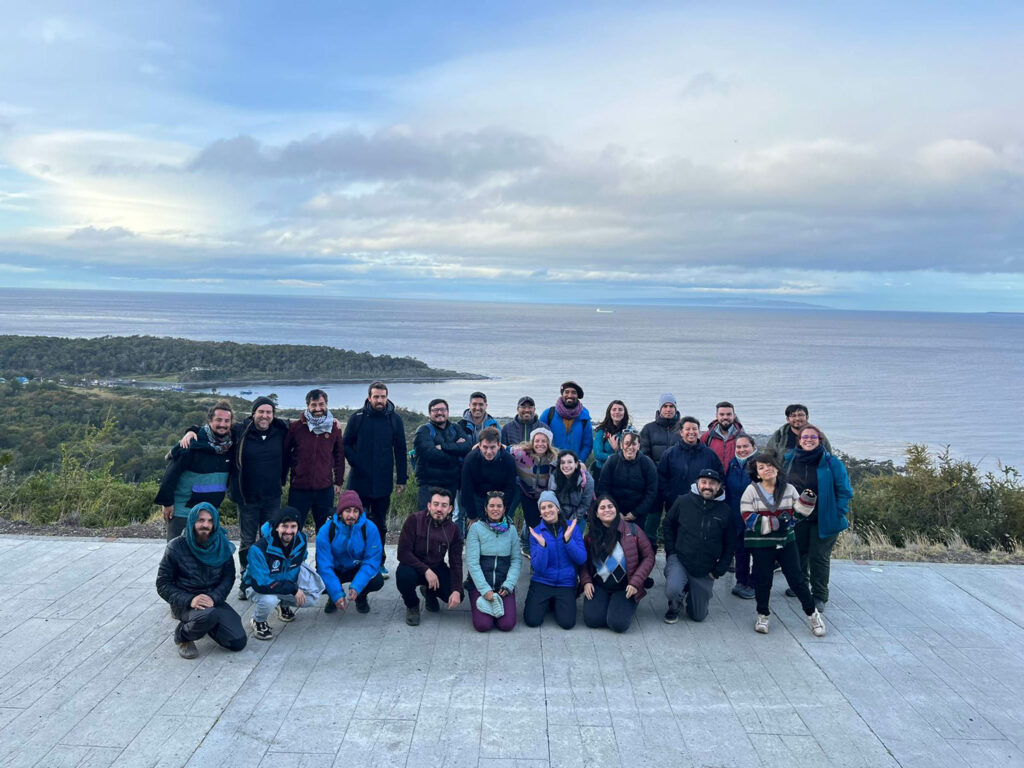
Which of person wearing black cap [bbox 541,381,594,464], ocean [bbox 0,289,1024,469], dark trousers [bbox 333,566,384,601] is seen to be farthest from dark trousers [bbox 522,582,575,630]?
ocean [bbox 0,289,1024,469]

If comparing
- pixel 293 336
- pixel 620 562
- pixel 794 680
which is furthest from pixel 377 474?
pixel 293 336

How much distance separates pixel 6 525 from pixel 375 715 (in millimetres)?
6474

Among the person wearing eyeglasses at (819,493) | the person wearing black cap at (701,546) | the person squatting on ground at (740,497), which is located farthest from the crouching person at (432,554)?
the person wearing eyeglasses at (819,493)

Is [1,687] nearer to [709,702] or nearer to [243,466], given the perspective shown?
[243,466]

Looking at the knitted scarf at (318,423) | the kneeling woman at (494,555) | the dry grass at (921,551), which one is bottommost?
the dry grass at (921,551)

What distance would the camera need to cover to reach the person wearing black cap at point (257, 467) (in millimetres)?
6387

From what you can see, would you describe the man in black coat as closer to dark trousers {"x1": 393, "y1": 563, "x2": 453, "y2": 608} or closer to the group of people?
the group of people

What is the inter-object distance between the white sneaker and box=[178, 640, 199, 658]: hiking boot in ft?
15.6

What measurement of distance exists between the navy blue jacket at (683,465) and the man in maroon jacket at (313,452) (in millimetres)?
3035

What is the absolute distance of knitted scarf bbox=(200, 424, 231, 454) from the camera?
6.20 meters

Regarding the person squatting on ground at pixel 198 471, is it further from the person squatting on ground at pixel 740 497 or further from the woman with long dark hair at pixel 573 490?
the person squatting on ground at pixel 740 497

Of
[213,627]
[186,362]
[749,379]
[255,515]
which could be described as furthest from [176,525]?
[749,379]

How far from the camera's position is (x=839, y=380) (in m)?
67.8

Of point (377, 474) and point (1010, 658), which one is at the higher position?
point (377, 474)
